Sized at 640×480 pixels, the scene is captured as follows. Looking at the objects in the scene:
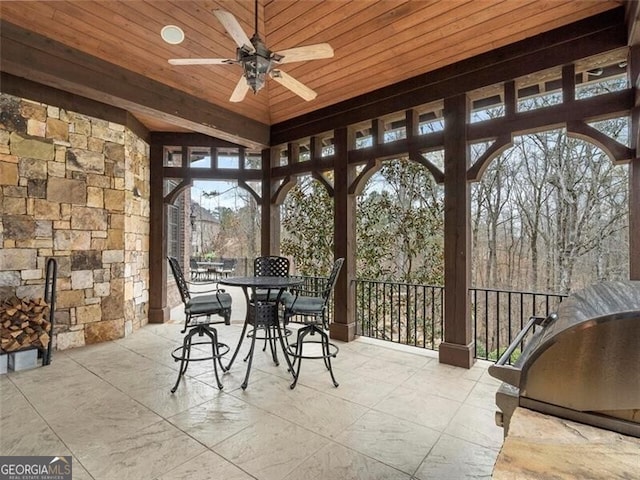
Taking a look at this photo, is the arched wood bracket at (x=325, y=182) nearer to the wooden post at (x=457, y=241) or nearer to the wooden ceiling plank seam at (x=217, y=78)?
the wooden ceiling plank seam at (x=217, y=78)

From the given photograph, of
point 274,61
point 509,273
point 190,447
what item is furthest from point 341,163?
point 509,273

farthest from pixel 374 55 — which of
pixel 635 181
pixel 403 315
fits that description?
pixel 403 315

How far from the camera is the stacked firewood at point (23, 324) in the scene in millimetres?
3188

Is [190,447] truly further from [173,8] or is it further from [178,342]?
[173,8]

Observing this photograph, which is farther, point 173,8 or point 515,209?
point 515,209

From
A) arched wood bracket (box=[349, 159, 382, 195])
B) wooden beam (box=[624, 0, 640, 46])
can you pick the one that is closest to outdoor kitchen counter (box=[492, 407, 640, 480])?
wooden beam (box=[624, 0, 640, 46])

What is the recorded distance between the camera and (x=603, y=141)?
2.74 meters

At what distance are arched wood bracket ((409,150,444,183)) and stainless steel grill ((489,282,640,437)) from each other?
2.66 metres

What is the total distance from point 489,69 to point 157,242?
5.10m

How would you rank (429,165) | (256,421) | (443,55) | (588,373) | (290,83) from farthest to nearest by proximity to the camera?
(429,165), (443,55), (290,83), (256,421), (588,373)

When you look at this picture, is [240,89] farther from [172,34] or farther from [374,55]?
[374,55]

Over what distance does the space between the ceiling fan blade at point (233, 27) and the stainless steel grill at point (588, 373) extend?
2457 millimetres

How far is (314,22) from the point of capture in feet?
10.8

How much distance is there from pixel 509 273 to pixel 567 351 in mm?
6632
